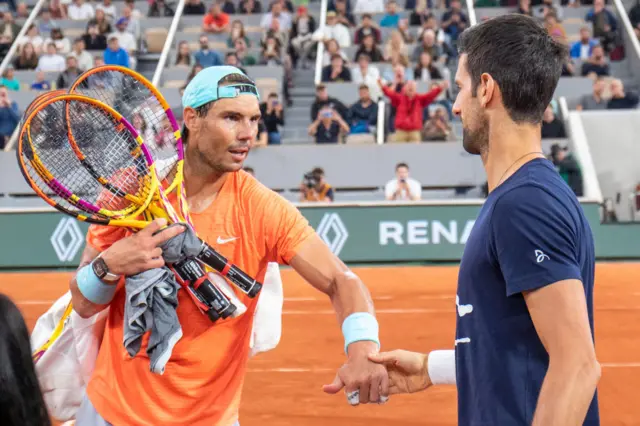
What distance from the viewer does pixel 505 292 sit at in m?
2.34

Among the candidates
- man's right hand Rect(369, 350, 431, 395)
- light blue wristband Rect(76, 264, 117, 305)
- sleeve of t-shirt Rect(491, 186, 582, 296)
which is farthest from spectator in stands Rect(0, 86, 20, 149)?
sleeve of t-shirt Rect(491, 186, 582, 296)

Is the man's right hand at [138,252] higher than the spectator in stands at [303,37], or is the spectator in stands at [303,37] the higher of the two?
the man's right hand at [138,252]

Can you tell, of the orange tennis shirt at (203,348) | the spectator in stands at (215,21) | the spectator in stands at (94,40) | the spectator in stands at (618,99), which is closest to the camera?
the orange tennis shirt at (203,348)

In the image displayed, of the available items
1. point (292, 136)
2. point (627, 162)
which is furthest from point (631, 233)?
point (292, 136)

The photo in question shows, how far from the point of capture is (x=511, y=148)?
245 cm

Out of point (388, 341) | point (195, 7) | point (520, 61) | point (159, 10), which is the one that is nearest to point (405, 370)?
point (520, 61)

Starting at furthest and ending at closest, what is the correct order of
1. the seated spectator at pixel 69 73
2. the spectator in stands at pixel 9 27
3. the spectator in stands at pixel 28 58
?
the spectator in stands at pixel 9 27 → the spectator in stands at pixel 28 58 → the seated spectator at pixel 69 73

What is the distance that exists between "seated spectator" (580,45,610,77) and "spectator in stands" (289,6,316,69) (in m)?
5.57

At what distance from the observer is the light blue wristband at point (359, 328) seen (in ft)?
11.1

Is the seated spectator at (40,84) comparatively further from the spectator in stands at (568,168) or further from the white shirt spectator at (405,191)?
the spectator in stands at (568,168)

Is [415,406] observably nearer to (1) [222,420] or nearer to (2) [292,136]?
(1) [222,420]

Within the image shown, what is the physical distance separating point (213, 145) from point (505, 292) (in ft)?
5.46

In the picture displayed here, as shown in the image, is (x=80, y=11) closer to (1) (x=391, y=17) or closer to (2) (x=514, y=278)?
(1) (x=391, y=17)

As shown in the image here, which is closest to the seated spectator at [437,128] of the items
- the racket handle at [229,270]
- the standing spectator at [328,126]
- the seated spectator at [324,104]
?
the standing spectator at [328,126]
